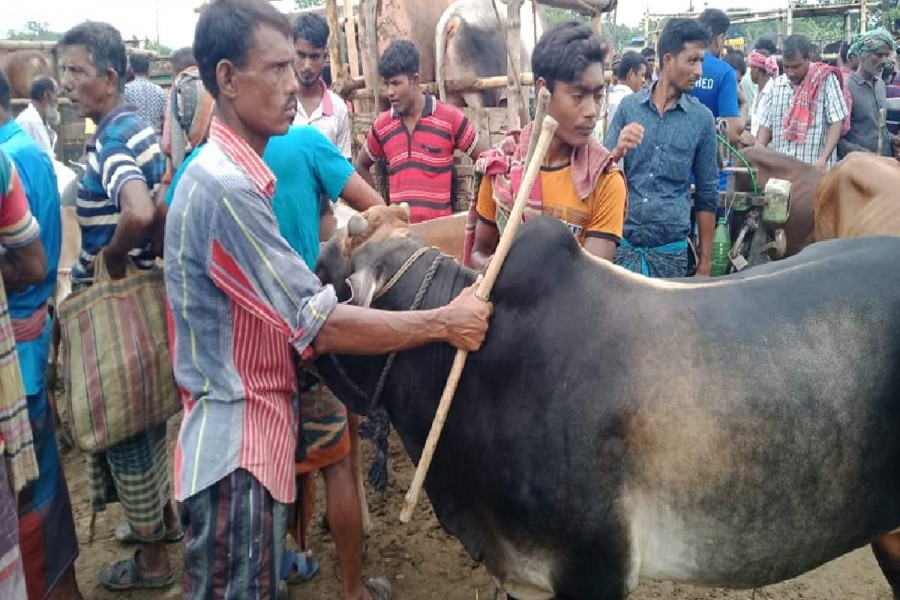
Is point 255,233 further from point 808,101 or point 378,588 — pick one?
point 808,101

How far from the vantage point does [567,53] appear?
295cm

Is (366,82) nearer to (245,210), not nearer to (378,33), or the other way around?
(378,33)

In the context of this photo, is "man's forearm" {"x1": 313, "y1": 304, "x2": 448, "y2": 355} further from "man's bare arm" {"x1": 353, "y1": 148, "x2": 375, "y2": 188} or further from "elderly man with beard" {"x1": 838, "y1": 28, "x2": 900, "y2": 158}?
"elderly man with beard" {"x1": 838, "y1": 28, "x2": 900, "y2": 158}

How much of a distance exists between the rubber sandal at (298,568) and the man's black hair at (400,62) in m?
2.90

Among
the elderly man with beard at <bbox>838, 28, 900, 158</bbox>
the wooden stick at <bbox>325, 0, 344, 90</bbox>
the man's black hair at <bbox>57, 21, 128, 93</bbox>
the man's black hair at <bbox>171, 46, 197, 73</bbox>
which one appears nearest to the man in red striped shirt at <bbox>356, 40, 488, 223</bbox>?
the wooden stick at <bbox>325, 0, 344, 90</bbox>

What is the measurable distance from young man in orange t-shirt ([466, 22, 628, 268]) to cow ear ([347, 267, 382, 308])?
82 cm

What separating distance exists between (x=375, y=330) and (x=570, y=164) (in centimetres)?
140

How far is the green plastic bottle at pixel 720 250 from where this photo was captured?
527 cm

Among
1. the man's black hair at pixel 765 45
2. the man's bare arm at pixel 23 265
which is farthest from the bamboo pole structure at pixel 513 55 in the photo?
the man's black hair at pixel 765 45

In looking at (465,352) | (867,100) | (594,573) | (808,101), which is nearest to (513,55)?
(465,352)

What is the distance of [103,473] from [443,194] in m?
2.59

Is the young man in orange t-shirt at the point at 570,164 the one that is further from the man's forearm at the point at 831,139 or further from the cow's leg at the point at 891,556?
the man's forearm at the point at 831,139

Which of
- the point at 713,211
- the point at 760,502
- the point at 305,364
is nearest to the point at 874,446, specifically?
the point at 760,502

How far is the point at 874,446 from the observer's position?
2.24 meters
